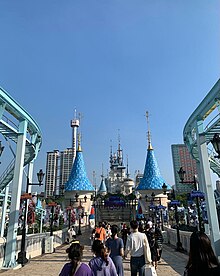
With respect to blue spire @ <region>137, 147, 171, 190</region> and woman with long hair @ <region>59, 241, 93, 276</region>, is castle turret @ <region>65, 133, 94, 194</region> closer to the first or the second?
blue spire @ <region>137, 147, 171, 190</region>

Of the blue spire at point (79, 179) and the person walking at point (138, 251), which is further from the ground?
the blue spire at point (79, 179)

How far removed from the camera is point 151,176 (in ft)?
110

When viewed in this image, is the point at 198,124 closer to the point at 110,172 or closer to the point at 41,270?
the point at 41,270

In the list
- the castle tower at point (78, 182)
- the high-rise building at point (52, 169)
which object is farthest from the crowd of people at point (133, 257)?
the high-rise building at point (52, 169)

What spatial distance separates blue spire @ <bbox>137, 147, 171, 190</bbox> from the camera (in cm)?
3262

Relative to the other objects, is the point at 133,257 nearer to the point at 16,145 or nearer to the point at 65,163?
the point at 16,145

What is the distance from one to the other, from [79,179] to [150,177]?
1014cm

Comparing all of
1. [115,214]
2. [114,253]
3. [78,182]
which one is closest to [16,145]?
[114,253]

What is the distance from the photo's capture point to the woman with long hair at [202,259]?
2002 millimetres

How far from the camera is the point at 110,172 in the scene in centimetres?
9956

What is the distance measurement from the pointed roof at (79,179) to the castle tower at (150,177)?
7.34 meters

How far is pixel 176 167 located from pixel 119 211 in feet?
197

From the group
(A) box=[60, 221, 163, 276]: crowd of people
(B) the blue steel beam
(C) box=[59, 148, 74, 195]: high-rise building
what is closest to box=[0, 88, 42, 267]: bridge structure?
(B) the blue steel beam

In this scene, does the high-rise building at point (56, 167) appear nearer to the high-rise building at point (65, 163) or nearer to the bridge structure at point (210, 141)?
the high-rise building at point (65, 163)
